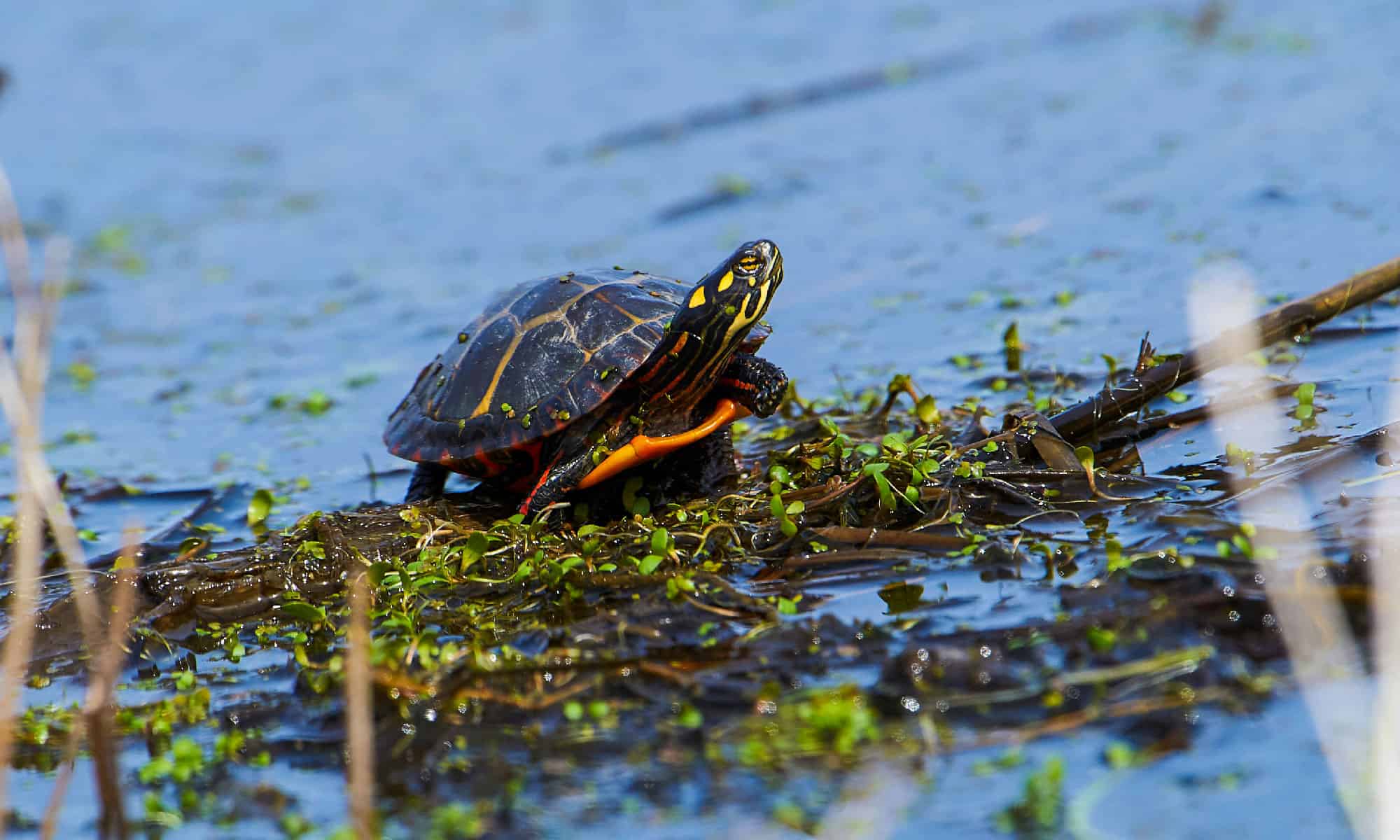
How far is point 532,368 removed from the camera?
510 cm

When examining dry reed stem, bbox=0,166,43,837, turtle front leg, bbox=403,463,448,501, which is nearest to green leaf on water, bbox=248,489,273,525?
turtle front leg, bbox=403,463,448,501

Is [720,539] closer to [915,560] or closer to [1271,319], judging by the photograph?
[915,560]

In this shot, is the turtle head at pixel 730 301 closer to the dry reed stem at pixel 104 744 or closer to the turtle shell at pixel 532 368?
the turtle shell at pixel 532 368

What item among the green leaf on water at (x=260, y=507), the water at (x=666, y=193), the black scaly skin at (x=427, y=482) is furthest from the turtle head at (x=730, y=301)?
the green leaf on water at (x=260, y=507)

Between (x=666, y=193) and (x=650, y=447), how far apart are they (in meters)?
8.34

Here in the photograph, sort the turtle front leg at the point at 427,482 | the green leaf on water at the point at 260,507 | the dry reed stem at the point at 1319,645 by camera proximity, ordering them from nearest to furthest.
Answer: the dry reed stem at the point at 1319,645
the turtle front leg at the point at 427,482
the green leaf on water at the point at 260,507

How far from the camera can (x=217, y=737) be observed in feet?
12.7

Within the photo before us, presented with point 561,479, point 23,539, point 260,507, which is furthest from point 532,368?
point 23,539

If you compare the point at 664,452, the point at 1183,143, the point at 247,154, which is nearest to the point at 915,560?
the point at 664,452

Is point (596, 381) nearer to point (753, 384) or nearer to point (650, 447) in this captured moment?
point (650, 447)

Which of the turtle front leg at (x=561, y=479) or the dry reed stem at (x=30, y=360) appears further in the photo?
the turtle front leg at (x=561, y=479)

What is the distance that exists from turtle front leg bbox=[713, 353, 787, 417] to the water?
1154 mm

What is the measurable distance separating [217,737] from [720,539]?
176 cm

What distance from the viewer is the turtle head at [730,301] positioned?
4785 millimetres
